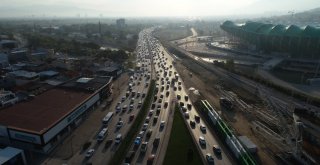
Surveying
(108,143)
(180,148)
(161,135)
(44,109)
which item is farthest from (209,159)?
(44,109)

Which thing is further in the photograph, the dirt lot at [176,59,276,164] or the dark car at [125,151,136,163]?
the dirt lot at [176,59,276,164]

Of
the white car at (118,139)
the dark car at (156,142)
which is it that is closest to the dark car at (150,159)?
the dark car at (156,142)

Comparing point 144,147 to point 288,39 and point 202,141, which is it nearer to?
point 202,141

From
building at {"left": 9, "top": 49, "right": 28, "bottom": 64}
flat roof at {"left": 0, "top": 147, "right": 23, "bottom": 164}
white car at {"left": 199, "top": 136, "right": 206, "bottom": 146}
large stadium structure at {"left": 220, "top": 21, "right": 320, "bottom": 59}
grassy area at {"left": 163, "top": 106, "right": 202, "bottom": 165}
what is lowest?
grassy area at {"left": 163, "top": 106, "right": 202, "bottom": 165}

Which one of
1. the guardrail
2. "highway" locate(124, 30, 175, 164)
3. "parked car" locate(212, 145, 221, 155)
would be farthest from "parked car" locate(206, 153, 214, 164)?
"highway" locate(124, 30, 175, 164)

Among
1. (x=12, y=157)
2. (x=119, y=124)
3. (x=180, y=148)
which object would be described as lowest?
(x=180, y=148)

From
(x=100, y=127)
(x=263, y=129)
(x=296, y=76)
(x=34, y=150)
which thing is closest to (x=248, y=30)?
(x=296, y=76)

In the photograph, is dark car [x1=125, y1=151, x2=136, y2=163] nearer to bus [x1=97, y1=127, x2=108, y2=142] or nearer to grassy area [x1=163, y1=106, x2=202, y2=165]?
grassy area [x1=163, y1=106, x2=202, y2=165]
